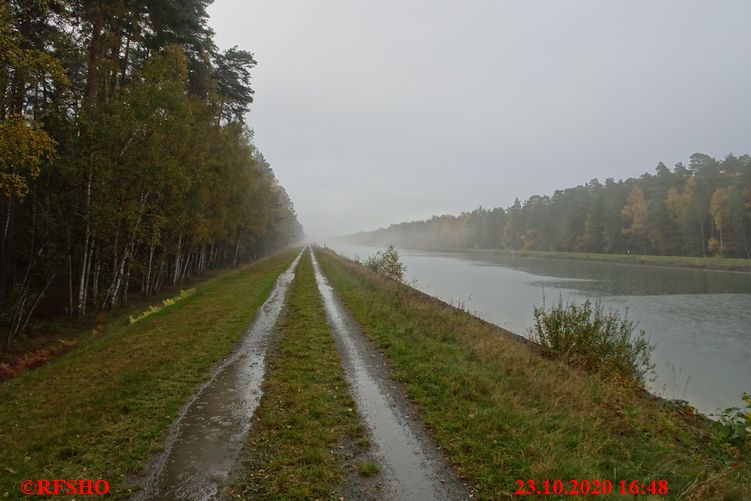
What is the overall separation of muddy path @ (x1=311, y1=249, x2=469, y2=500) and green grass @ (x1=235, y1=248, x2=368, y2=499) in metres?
0.28

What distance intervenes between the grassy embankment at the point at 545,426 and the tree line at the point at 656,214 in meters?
59.8

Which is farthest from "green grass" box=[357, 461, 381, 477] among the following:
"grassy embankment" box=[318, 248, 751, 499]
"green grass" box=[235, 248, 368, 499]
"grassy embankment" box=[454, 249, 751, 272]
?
"grassy embankment" box=[454, 249, 751, 272]

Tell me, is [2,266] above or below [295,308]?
above

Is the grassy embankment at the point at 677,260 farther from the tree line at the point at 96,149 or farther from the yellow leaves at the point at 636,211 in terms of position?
the tree line at the point at 96,149

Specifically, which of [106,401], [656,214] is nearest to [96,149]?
[106,401]

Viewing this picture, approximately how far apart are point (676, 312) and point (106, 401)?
92.3ft

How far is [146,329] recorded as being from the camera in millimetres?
13727

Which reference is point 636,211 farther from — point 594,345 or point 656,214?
point 594,345

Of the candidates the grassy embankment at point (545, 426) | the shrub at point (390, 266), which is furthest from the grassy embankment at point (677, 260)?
the grassy embankment at point (545, 426)

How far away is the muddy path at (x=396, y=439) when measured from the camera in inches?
186

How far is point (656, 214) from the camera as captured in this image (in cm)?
6412

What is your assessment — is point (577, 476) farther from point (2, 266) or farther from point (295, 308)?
point (2, 266)

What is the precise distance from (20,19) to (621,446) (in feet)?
52.8

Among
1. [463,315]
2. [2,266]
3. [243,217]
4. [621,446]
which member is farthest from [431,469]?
[243,217]
